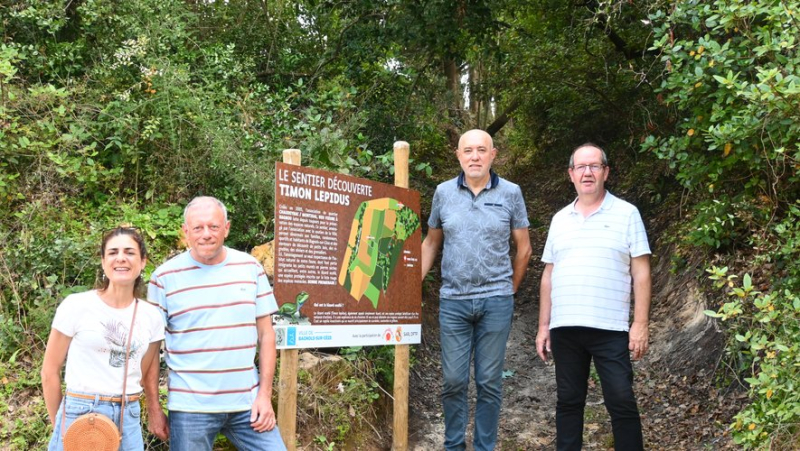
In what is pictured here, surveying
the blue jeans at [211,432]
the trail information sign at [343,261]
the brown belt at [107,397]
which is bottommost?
the blue jeans at [211,432]

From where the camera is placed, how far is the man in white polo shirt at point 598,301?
4.24 metres

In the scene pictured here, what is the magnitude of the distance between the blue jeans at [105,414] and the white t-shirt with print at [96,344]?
0.05 m

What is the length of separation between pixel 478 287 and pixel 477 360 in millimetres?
516

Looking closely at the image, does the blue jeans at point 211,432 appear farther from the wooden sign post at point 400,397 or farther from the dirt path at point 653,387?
the dirt path at point 653,387

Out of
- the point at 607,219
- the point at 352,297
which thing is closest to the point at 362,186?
the point at 352,297

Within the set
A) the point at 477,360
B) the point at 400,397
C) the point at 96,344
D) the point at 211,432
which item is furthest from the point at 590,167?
the point at 96,344

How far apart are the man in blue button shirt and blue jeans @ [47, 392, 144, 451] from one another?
223cm

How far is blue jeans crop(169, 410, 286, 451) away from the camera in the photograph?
3.40m

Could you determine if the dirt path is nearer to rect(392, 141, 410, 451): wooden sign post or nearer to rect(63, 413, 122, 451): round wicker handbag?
rect(392, 141, 410, 451): wooden sign post

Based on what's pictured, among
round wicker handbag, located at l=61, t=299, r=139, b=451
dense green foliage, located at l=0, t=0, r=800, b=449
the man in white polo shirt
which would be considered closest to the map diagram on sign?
dense green foliage, located at l=0, t=0, r=800, b=449

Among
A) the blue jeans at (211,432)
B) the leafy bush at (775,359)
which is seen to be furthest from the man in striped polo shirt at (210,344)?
the leafy bush at (775,359)

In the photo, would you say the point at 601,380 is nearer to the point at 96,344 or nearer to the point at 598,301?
the point at 598,301

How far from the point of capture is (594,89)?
38.2 feet

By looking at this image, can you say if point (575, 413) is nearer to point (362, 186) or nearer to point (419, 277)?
point (419, 277)
